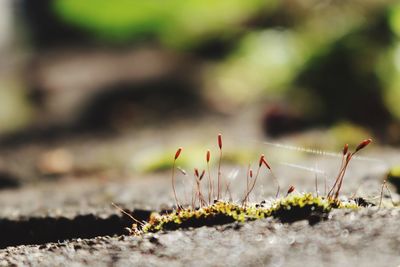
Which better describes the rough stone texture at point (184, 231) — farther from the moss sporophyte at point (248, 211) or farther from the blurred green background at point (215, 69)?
the blurred green background at point (215, 69)

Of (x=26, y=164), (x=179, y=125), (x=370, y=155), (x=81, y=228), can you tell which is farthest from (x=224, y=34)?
(x=81, y=228)

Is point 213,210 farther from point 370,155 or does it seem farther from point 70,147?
point 70,147

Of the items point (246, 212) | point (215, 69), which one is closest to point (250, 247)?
point (246, 212)

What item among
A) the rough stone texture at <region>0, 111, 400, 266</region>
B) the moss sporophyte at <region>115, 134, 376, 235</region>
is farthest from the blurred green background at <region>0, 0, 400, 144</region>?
the moss sporophyte at <region>115, 134, 376, 235</region>

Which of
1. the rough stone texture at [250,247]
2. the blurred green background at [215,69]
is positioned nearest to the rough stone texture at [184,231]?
the rough stone texture at [250,247]

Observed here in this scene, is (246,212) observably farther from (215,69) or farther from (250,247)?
(215,69)

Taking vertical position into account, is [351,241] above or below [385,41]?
below
